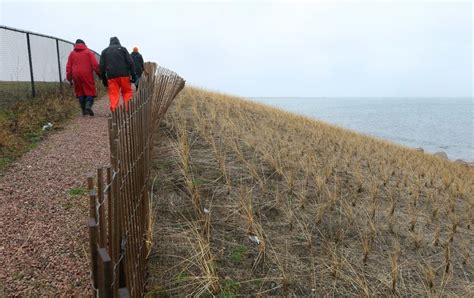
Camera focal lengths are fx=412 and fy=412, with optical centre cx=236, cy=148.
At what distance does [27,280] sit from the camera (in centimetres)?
292

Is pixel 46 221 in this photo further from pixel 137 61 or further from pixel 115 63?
pixel 137 61

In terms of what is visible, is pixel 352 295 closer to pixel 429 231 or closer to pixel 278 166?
pixel 429 231

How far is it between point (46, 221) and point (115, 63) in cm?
470

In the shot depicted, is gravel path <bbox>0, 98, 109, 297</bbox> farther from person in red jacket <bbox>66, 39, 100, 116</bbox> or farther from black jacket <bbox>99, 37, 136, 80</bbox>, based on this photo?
person in red jacket <bbox>66, 39, 100, 116</bbox>

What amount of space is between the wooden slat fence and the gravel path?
0.49 m

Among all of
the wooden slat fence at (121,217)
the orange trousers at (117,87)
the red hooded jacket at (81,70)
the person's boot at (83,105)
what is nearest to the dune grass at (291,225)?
the wooden slat fence at (121,217)

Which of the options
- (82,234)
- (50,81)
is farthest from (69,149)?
(50,81)

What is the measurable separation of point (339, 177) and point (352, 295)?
2.99 m

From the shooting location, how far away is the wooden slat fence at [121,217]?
5.10 feet

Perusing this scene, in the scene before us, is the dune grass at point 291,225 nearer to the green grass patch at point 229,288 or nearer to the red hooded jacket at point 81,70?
the green grass patch at point 229,288

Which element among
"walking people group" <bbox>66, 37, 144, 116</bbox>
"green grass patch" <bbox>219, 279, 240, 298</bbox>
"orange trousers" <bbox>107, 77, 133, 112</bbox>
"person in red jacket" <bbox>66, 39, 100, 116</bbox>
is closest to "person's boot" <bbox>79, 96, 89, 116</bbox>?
"walking people group" <bbox>66, 37, 144, 116</bbox>

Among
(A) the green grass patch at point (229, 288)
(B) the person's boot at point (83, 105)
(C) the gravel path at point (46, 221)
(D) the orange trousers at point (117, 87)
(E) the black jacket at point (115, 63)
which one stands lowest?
(A) the green grass patch at point (229, 288)

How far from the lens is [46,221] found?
373 centimetres

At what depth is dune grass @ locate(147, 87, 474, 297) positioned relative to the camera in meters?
3.70
